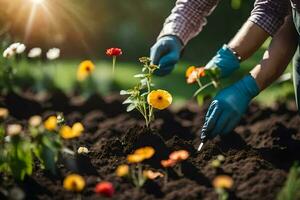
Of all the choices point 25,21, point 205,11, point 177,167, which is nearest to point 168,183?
point 177,167

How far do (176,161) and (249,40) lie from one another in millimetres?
864

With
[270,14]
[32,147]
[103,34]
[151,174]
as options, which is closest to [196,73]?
[270,14]

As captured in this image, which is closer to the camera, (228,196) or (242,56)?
(228,196)

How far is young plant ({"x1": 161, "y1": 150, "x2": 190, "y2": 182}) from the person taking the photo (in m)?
2.76

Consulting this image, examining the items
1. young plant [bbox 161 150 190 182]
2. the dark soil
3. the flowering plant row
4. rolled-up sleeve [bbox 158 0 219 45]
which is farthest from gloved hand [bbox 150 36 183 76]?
the flowering plant row

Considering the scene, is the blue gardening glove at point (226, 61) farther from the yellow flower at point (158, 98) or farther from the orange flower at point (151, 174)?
the orange flower at point (151, 174)

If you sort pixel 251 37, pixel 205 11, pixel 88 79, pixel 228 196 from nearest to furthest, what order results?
pixel 228 196 → pixel 251 37 → pixel 205 11 → pixel 88 79

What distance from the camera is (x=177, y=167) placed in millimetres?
3008

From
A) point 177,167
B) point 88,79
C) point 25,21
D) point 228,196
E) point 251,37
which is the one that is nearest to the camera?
point 228,196

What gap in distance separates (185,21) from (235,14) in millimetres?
3076

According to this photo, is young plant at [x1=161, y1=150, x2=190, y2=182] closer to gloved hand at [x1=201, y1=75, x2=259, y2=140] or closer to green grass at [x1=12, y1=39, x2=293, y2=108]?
gloved hand at [x1=201, y1=75, x2=259, y2=140]

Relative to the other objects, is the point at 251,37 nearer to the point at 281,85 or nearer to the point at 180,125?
the point at 180,125

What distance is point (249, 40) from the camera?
3416mm

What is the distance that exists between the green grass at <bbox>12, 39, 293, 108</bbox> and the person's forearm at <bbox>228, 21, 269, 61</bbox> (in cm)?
110
